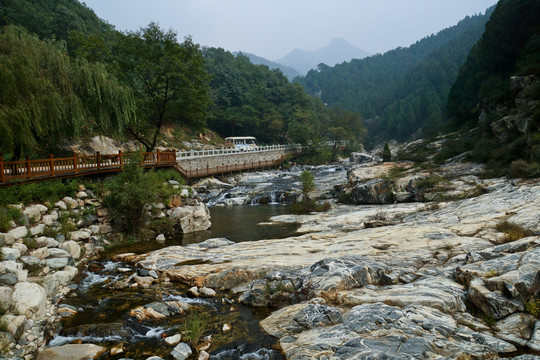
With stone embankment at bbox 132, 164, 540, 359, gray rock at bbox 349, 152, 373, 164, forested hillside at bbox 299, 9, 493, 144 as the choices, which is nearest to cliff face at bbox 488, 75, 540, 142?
stone embankment at bbox 132, 164, 540, 359

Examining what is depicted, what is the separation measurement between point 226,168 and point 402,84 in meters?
111

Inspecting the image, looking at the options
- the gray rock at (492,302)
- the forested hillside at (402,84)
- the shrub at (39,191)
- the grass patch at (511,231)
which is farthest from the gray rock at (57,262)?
the forested hillside at (402,84)

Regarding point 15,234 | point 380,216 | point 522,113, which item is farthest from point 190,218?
point 522,113

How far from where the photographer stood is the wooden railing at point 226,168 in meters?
34.7

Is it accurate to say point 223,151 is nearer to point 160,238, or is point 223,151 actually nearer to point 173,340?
point 160,238

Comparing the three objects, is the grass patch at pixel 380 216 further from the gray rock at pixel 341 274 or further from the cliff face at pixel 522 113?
the cliff face at pixel 522 113

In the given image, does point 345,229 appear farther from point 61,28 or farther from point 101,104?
point 61,28

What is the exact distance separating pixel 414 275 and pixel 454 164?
1925 centimetres

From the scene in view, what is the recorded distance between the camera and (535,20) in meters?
33.0

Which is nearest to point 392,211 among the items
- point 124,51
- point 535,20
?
point 124,51

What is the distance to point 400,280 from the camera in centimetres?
827

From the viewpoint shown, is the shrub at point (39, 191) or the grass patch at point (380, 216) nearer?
the shrub at point (39, 191)

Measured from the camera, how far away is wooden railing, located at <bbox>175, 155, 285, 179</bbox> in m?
34.7

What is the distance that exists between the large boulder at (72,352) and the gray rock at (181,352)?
1536mm
